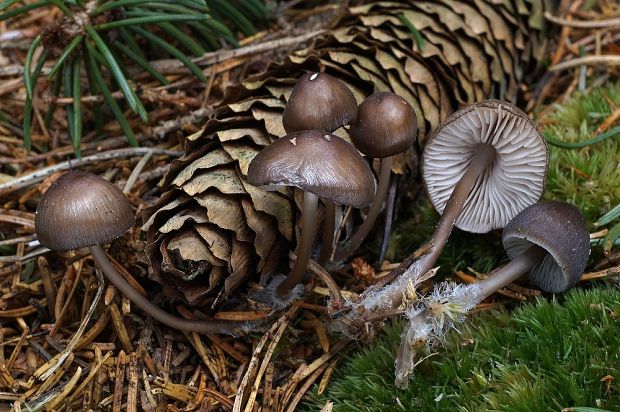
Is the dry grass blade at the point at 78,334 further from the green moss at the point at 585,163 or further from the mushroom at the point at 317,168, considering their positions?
the green moss at the point at 585,163

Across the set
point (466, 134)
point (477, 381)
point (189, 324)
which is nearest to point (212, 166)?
point (189, 324)

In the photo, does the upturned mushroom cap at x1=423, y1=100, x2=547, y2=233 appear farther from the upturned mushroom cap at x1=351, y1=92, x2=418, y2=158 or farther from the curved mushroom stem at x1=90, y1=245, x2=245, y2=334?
the curved mushroom stem at x1=90, y1=245, x2=245, y2=334

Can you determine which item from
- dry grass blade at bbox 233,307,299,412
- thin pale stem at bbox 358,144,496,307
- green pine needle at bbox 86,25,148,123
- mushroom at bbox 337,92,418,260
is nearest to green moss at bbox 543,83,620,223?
thin pale stem at bbox 358,144,496,307

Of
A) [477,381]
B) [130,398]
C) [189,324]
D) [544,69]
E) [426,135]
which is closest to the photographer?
[477,381]

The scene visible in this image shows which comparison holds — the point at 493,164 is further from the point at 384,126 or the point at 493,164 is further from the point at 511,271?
the point at 384,126

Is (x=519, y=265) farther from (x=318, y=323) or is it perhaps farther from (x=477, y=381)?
(x=318, y=323)

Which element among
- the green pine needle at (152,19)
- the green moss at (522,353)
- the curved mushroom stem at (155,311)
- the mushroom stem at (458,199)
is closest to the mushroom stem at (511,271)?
the green moss at (522,353)
